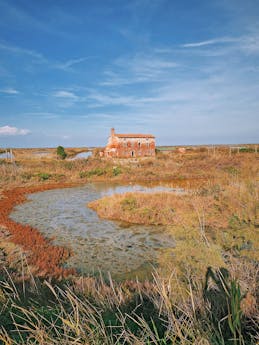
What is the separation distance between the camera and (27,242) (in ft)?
32.2

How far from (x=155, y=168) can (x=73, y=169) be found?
11.0 meters

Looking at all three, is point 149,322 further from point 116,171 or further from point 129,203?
point 116,171

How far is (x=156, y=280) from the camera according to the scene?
9.75 ft

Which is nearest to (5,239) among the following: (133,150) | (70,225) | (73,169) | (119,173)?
(70,225)

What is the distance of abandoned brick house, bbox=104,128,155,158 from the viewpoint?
43688 mm

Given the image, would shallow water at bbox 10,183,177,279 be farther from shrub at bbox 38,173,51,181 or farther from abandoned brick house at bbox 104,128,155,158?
abandoned brick house at bbox 104,128,155,158

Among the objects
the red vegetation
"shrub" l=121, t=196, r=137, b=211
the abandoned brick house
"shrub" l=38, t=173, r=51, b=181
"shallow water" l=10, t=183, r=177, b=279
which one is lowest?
"shallow water" l=10, t=183, r=177, b=279

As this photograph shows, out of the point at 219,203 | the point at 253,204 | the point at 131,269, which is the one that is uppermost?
the point at 253,204

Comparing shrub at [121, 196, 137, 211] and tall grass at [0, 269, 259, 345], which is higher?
tall grass at [0, 269, 259, 345]

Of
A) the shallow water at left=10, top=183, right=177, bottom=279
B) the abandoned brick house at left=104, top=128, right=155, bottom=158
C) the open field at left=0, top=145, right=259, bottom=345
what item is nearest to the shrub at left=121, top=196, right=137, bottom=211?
the open field at left=0, top=145, right=259, bottom=345

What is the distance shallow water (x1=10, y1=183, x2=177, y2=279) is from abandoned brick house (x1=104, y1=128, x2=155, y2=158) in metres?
26.4

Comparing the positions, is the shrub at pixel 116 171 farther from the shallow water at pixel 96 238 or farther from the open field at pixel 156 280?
the shallow water at pixel 96 238

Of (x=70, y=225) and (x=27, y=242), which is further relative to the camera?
(x=70, y=225)

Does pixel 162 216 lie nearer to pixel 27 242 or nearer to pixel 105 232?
pixel 105 232
